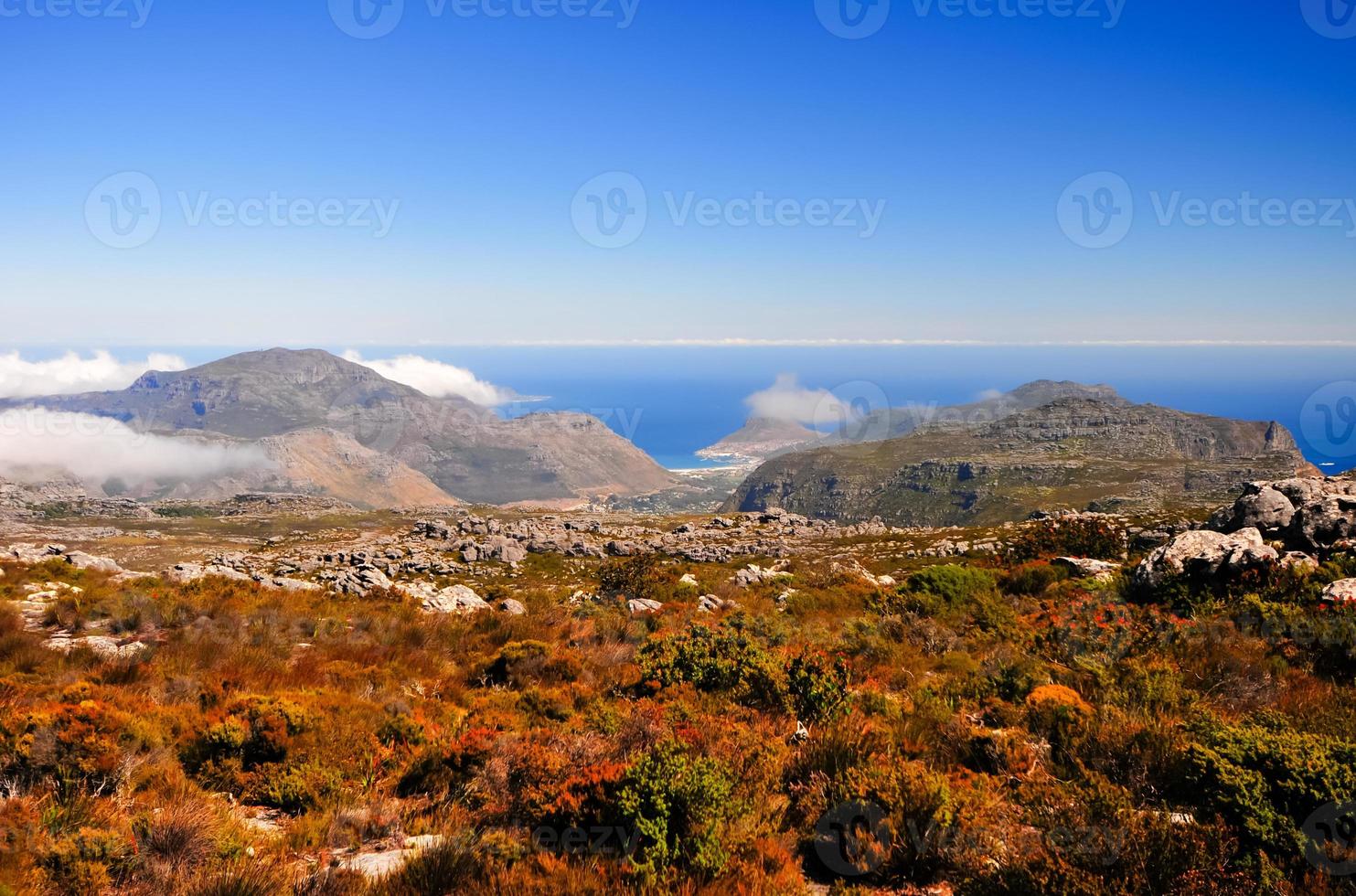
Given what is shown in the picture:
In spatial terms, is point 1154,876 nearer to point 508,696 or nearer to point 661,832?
point 661,832

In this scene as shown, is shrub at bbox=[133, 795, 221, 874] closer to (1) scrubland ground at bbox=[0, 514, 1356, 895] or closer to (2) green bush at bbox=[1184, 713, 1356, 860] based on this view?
(1) scrubland ground at bbox=[0, 514, 1356, 895]

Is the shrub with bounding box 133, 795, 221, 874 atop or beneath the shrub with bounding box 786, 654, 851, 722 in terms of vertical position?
atop

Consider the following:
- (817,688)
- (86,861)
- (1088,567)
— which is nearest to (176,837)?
(86,861)

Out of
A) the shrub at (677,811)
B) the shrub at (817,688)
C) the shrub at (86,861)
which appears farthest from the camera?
the shrub at (817,688)

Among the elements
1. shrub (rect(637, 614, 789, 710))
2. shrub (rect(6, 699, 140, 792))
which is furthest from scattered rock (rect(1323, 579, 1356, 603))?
shrub (rect(6, 699, 140, 792))

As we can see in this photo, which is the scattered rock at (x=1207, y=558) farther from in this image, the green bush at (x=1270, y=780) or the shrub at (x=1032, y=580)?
the green bush at (x=1270, y=780)

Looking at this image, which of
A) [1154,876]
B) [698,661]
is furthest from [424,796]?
[1154,876]

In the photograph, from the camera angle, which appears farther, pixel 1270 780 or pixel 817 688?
pixel 817 688

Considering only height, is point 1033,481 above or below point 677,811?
below

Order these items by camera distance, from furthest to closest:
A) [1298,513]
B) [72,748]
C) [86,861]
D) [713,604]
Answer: [713,604] < [1298,513] < [72,748] < [86,861]

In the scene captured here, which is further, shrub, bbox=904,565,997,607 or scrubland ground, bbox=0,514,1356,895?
shrub, bbox=904,565,997,607

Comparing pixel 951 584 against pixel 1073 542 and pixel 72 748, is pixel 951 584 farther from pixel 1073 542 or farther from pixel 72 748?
pixel 72 748

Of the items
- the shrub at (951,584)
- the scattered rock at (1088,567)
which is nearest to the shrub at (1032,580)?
the scattered rock at (1088,567)
